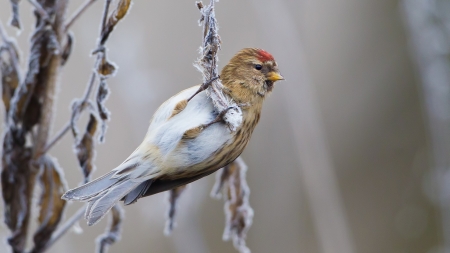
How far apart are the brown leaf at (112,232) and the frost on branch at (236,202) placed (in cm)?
40

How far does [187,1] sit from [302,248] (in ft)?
8.09

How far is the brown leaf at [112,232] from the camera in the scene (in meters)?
2.05

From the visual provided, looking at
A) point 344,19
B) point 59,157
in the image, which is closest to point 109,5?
point 59,157

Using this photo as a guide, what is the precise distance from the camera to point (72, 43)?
2020 millimetres

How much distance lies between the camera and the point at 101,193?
5.68ft

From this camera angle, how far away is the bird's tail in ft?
5.25

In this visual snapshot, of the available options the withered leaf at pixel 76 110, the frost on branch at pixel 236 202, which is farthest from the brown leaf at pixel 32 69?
the frost on branch at pixel 236 202

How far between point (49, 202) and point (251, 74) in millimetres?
893

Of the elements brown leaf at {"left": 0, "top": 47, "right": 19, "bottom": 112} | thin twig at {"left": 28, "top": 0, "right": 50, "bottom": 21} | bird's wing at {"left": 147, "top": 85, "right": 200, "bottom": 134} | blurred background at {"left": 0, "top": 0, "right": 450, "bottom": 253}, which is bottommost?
blurred background at {"left": 0, "top": 0, "right": 450, "bottom": 253}

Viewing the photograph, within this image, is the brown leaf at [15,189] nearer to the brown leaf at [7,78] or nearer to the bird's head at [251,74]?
the brown leaf at [7,78]

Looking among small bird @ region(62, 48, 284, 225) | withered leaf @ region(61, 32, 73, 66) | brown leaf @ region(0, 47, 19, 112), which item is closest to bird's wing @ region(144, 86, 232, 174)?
small bird @ region(62, 48, 284, 225)

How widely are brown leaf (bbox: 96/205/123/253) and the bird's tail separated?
0.97 feet

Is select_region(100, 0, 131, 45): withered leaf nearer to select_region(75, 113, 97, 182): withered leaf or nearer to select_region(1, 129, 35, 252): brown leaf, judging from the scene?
select_region(75, 113, 97, 182): withered leaf

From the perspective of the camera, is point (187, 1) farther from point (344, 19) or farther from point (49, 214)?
point (49, 214)
